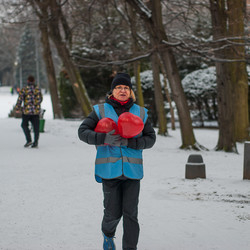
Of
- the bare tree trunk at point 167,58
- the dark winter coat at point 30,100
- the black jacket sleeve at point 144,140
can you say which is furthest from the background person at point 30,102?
the black jacket sleeve at point 144,140

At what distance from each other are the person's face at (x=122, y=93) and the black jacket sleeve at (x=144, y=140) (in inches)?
12.0

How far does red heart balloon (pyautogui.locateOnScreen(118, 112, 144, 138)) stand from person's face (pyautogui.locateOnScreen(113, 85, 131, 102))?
21cm

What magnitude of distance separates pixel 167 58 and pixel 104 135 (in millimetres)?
10291

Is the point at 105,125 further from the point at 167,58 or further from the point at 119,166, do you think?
the point at 167,58

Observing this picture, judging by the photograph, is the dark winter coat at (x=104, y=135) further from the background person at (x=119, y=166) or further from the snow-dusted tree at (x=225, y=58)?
the snow-dusted tree at (x=225, y=58)

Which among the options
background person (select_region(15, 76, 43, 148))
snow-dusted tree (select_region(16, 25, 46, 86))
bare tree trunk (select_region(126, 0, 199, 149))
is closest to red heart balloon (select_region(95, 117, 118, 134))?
background person (select_region(15, 76, 43, 148))

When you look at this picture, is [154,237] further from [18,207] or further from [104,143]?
[18,207]

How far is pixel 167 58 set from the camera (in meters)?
13.9

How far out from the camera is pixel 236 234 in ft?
16.3

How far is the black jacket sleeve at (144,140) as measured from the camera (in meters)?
3.99

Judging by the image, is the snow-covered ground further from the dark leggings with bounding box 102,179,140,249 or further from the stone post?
the dark leggings with bounding box 102,179,140,249

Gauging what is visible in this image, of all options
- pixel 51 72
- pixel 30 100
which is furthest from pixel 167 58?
pixel 51 72

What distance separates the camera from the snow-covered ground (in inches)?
187

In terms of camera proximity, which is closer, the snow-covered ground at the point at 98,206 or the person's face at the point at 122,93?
the person's face at the point at 122,93
